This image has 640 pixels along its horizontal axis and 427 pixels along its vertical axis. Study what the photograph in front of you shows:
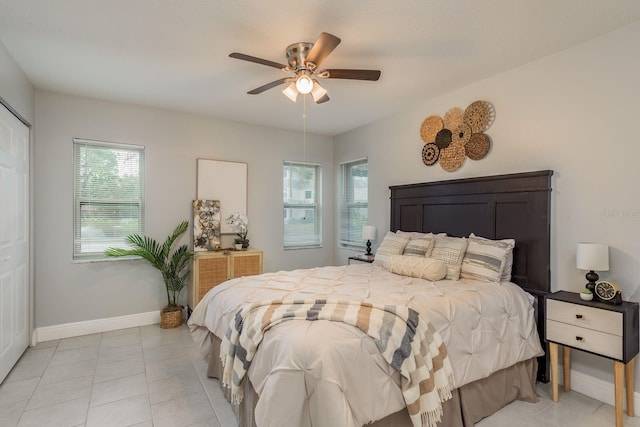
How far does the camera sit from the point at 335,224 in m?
5.32

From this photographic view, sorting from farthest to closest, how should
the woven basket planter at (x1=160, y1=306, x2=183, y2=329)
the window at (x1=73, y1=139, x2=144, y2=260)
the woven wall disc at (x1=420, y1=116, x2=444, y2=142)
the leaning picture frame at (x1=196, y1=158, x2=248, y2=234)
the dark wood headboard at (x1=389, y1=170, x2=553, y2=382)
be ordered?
the leaning picture frame at (x1=196, y1=158, x2=248, y2=234) → the woven basket planter at (x1=160, y1=306, x2=183, y2=329) → the window at (x1=73, y1=139, x2=144, y2=260) → the woven wall disc at (x1=420, y1=116, x2=444, y2=142) → the dark wood headboard at (x1=389, y1=170, x2=553, y2=382)

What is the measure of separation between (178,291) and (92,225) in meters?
1.24

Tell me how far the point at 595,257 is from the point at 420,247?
1.28 meters

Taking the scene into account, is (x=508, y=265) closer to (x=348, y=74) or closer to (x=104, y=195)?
(x=348, y=74)

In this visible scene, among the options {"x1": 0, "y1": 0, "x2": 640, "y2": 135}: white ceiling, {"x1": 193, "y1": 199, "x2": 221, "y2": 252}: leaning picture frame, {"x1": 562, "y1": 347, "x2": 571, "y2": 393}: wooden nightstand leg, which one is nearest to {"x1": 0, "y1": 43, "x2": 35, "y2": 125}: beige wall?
{"x1": 0, "y1": 0, "x2": 640, "y2": 135}: white ceiling

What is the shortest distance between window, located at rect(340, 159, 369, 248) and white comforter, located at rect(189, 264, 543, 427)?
1706 mm

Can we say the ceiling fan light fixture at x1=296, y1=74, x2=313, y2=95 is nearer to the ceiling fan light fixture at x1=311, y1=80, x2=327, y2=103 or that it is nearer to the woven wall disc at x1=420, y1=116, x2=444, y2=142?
the ceiling fan light fixture at x1=311, y1=80, x2=327, y2=103

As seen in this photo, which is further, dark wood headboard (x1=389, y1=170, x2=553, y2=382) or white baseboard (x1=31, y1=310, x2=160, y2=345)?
white baseboard (x1=31, y1=310, x2=160, y2=345)

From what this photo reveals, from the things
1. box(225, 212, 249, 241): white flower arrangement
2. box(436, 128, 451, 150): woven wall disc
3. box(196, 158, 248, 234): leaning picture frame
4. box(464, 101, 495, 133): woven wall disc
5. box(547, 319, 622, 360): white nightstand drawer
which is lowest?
box(547, 319, 622, 360): white nightstand drawer

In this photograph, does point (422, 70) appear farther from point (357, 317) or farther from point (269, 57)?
point (357, 317)

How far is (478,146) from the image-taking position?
3.16 meters

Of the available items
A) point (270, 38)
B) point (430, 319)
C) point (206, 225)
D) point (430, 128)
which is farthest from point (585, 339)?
point (206, 225)

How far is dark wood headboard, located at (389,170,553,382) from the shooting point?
2621 mm

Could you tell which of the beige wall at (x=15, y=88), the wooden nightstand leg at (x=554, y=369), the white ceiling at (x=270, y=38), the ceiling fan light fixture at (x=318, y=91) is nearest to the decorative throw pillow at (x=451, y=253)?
the wooden nightstand leg at (x=554, y=369)
